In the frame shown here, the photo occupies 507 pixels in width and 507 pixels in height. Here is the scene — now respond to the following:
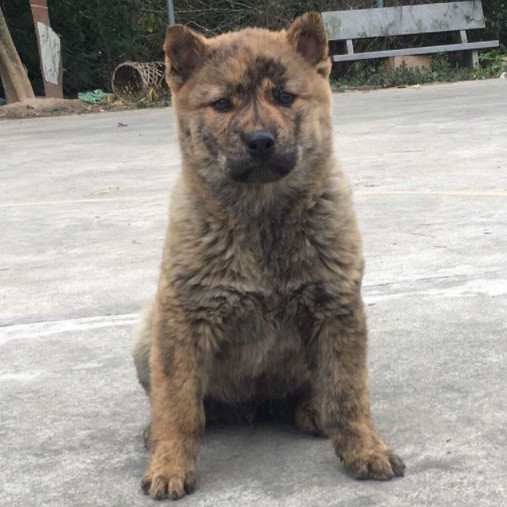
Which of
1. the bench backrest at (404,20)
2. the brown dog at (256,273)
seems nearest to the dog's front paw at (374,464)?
the brown dog at (256,273)

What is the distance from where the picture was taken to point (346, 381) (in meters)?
3.10

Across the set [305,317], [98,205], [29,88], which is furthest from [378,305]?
[29,88]

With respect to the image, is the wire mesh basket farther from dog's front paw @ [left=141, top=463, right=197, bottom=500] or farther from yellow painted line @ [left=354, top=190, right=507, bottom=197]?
dog's front paw @ [left=141, top=463, right=197, bottom=500]

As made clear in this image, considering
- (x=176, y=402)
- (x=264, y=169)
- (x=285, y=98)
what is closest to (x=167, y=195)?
(x=285, y=98)

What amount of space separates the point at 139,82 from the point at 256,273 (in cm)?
1771

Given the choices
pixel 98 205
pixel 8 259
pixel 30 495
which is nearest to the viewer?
pixel 30 495

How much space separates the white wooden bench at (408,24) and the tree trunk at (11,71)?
668 centimetres

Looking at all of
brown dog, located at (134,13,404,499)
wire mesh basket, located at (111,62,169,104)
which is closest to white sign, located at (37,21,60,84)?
wire mesh basket, located at (111,62,169,104)

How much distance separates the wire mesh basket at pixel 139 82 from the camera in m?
19.4

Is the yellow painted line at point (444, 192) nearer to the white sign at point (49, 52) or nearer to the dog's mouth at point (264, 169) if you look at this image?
the dog's mouth at point (264, 169)

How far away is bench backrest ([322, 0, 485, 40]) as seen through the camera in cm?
2080

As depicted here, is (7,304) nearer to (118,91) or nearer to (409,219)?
(409,219)

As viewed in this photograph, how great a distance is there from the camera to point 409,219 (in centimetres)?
666

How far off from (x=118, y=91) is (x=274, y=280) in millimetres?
17780
